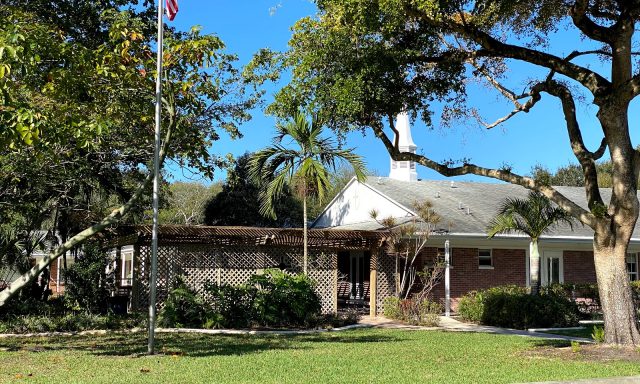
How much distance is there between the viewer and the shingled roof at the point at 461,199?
23.0 metres

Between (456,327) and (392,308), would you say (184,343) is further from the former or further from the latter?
(392,308)

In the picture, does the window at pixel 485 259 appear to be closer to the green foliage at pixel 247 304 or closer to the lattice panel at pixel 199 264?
the green foliage at pixel 247 304

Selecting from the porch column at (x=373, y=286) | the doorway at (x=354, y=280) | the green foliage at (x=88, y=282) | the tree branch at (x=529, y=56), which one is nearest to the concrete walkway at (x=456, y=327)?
the porch column at (x=373, y=286)

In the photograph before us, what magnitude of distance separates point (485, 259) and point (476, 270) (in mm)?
610

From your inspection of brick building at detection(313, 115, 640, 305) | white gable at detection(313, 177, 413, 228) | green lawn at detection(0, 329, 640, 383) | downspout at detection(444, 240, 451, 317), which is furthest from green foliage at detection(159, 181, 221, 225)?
green lawn at detection(0, 329, 640, 383)

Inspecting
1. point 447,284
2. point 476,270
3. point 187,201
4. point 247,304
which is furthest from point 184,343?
point 187,201

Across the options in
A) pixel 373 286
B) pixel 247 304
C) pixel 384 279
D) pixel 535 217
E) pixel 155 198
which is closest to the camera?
pixel 155 198

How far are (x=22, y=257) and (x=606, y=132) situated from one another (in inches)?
703

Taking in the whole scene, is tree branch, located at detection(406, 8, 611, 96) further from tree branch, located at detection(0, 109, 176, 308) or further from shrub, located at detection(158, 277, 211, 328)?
shrub, located at detection(158, 277, 211, 328)

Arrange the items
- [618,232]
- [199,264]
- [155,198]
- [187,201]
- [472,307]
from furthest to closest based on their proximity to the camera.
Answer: [187,201], [472,307], [199,264], [618,232], [155,198]

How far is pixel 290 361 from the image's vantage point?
10898 mm

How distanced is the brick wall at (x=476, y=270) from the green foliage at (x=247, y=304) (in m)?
6.64

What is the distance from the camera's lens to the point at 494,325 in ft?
62.6

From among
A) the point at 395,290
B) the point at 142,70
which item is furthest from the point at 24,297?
the point at 395,290
